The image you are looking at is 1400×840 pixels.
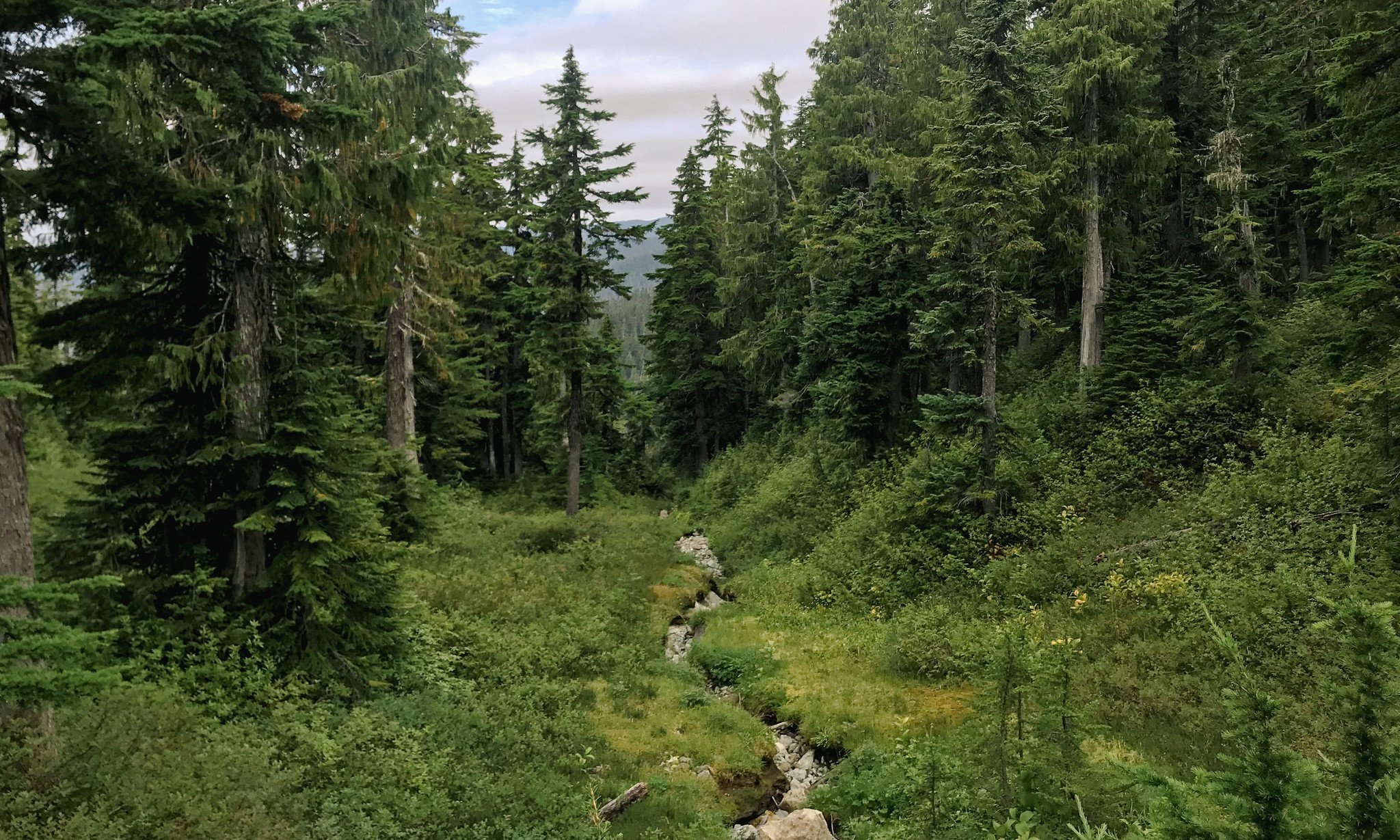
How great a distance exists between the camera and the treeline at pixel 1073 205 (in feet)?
42.4

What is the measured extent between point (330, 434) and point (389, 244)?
3.04m

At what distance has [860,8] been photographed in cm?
2712

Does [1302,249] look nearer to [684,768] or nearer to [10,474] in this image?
[684,768]

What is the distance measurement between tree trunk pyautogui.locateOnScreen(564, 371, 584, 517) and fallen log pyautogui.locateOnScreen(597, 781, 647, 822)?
16.4 m

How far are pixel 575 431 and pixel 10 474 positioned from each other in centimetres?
2001

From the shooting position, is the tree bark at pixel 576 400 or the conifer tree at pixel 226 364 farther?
the tree bark at pixel 576 400

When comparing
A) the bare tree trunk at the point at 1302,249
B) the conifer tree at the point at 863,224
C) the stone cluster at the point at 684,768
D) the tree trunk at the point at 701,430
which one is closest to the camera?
the stone cluster at the point at 684,768

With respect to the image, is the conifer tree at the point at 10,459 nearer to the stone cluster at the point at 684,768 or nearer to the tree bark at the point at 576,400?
the stone cluster at the point at 684,768

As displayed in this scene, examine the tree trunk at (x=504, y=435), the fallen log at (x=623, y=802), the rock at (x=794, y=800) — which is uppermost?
the tree trunk at (x=504, y=435)

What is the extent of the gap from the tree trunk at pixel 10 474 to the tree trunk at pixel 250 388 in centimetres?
240

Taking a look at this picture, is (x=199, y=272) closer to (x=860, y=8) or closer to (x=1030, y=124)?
(x=1030, y=124)

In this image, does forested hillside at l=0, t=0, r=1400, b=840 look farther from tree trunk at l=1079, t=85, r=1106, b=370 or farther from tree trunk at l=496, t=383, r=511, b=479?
tree trunk at l=496, t=383, r=511, b=479

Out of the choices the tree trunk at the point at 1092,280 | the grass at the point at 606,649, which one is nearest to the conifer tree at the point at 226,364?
the grass at the point at 606,649

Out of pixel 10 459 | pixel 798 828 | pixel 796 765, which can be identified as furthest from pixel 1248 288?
pixel 10 459
